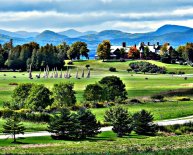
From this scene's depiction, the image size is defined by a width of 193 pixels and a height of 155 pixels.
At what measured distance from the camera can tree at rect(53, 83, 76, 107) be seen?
70.2m

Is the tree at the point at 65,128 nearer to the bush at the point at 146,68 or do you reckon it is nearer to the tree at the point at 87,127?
the tree at the point at 87,127

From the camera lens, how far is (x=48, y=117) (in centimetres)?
5878

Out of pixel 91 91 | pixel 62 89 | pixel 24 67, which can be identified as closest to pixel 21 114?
pixel 62 89

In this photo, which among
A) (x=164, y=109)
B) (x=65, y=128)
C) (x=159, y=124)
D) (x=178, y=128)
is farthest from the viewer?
(x=164, y=109)

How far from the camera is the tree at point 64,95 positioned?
70188 millimetres

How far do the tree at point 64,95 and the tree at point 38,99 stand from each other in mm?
3033

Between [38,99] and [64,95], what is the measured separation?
5.25 meters

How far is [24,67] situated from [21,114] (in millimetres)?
93110

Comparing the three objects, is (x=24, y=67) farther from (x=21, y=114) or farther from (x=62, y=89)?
(x=21, y=114)

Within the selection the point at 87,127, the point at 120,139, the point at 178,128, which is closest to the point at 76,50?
the point at 178,128

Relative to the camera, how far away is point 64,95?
70.5 m

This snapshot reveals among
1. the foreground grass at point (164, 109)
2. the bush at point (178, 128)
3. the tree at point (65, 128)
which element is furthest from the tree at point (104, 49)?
the tree at point (65, 128)

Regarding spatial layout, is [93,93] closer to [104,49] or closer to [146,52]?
[104,49]

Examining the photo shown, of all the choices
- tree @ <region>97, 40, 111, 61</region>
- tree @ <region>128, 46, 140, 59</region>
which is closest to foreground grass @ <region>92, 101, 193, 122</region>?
tree @ <region>97, 40, 111, 61</region>
